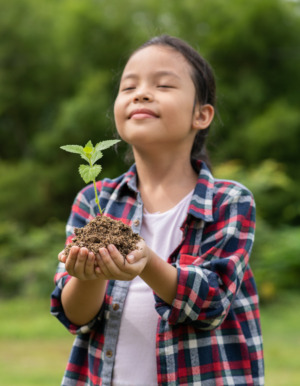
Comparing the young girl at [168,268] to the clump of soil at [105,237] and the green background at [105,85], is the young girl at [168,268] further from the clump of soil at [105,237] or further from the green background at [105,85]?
the green background at [105,85]

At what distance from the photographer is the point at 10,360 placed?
430cm

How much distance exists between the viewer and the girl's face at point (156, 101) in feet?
5.00

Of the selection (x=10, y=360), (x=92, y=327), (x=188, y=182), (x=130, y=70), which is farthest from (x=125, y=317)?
(x=10, y=360)

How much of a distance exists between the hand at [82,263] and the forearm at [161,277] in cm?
14

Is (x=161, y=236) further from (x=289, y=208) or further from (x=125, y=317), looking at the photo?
(x=289, y=208)

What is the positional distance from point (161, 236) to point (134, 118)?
1.12 feet

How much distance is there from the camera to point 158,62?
160cm

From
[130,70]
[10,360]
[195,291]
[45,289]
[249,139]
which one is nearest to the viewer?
[195,291]

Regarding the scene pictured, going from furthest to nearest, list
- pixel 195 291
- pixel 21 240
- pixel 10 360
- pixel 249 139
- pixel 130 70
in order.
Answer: pixel 249 139, pixel 21 240, pixel 10 360, pixel 130 70, pixel 195 291

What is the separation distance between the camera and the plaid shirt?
138 centimetres

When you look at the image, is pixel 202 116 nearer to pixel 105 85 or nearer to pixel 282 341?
pixel 282 341

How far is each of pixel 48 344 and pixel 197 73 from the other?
144 inches

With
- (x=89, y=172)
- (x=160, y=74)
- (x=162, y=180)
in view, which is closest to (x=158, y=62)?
(x=160, y=74)

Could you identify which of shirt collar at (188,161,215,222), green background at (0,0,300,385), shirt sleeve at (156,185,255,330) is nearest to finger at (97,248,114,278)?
shirt sleeve at (156,185,255,330)
